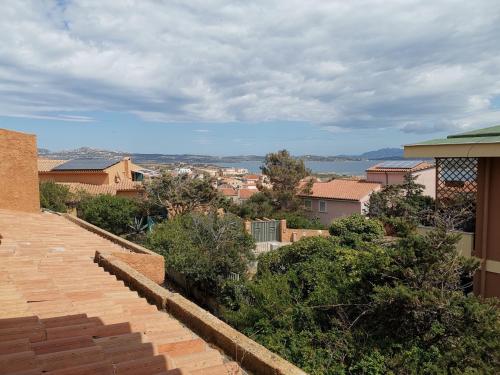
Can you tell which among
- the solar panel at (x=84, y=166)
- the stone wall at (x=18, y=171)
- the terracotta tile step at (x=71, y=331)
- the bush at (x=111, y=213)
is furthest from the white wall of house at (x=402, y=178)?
the terracotta tile step at (x=71, y=331)

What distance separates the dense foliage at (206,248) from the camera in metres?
16.5

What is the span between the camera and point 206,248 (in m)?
17.6

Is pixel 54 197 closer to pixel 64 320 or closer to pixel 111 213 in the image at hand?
pixel 111 213

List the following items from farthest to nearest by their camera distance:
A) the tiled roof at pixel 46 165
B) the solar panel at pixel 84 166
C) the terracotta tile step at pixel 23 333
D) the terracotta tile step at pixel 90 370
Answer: the tiled roof at pixel 46 165
the solar panel at pixel 84 166
the terracotta tile step at pixel 23 333
the terracotta tile step at pixel 90 370

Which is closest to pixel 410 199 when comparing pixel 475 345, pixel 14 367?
pixel 475 345

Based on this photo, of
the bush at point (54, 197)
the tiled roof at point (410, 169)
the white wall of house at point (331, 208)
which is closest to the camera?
the bush at point (54, 197)

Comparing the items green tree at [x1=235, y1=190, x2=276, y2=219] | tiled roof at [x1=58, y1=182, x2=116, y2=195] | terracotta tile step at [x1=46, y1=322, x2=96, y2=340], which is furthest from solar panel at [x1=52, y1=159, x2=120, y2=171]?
terracotta tile step at [x1=46, y1=322, x2=96, y2=340]

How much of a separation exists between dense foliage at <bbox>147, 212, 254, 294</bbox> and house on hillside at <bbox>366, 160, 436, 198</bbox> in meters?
22.0

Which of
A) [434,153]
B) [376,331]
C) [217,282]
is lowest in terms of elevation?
[217,282]

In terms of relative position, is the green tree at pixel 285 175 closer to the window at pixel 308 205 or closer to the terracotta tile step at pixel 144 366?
the window at pixel 308 205

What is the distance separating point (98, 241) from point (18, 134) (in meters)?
5.67

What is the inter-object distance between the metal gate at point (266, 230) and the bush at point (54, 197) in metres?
13.7

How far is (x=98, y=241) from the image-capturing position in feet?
34.5

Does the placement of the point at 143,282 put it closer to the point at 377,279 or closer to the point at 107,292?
the point at 107,292
